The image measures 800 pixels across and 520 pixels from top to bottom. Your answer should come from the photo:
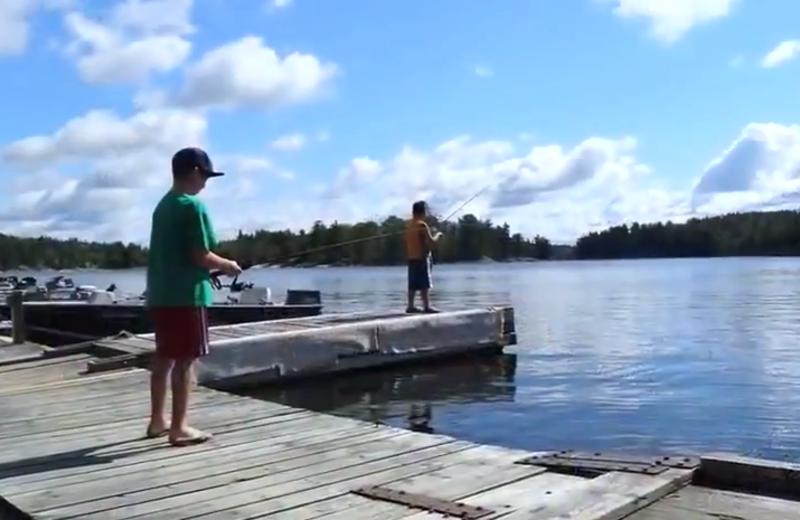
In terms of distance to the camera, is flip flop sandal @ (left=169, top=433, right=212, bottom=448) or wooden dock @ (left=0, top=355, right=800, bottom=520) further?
flip flop sandal @ (left=169, top=433, right=212, bottom=448)

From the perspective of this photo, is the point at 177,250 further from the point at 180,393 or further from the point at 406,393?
the point at 406,393

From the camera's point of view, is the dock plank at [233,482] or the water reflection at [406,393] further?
the water reflection at [406,393]

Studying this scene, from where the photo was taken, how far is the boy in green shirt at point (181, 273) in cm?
527

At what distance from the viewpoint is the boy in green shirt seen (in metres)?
5.27

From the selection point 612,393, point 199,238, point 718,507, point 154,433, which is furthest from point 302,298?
point 718,507

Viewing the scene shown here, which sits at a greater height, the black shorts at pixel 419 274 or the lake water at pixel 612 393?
the black shorts at pixel 419 274

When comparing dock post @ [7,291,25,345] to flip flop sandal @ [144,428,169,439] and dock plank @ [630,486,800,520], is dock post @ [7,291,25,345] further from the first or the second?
dock plank @ [630,486,800,520]

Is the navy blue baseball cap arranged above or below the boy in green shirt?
above

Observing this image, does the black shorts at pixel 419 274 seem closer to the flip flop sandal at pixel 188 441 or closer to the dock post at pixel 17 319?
the dock post at pixel 17 319

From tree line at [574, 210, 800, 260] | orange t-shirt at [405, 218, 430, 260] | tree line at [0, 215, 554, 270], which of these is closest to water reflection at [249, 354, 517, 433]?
orange t-shirt at [405, 218, 430, 260]

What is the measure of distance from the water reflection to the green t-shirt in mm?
4536

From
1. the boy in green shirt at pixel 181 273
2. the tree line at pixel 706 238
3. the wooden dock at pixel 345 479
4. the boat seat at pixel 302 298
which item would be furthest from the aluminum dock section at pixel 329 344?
the tree line at pixel 706 238

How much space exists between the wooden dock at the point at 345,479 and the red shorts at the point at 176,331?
0.58 meters

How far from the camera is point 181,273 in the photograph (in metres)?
5.34
